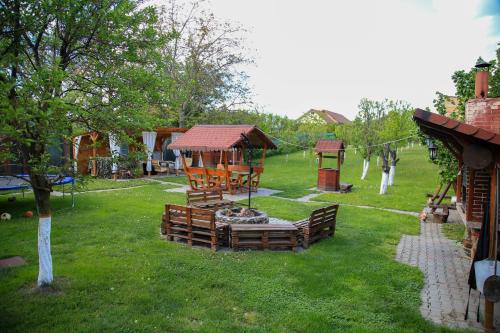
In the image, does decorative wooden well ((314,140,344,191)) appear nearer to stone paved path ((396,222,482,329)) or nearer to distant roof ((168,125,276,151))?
A: distant roof ((168,125,276,151))

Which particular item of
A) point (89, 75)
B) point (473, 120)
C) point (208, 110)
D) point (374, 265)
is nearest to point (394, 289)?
point (374, 265)

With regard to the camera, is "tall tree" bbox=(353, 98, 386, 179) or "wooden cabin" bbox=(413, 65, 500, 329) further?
"tall tree" bbox=(353, 98, 386, 179)

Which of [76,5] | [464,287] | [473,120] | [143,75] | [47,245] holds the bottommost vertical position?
[464,287]

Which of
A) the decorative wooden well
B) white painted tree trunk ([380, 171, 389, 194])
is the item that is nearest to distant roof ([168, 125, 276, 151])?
the decorative wooden well

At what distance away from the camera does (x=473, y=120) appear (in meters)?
6.68

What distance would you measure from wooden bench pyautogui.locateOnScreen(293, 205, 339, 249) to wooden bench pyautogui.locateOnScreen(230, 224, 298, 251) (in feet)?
1.38

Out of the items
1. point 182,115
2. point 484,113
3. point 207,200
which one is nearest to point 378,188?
point 207,200

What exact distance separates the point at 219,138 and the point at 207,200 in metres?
4.97

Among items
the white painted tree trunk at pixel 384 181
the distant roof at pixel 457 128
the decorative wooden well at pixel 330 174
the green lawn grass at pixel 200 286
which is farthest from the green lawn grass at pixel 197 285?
the decorative wooden well at pixel 330 174

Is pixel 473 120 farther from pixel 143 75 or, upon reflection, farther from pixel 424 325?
pixel 143 75

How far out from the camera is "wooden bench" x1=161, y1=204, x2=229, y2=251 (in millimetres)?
7594

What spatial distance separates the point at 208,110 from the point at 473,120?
73.6 feet

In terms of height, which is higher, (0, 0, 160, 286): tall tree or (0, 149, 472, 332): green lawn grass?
(0, 0, 160, 286): tall tree

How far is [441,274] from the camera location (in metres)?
6.77
